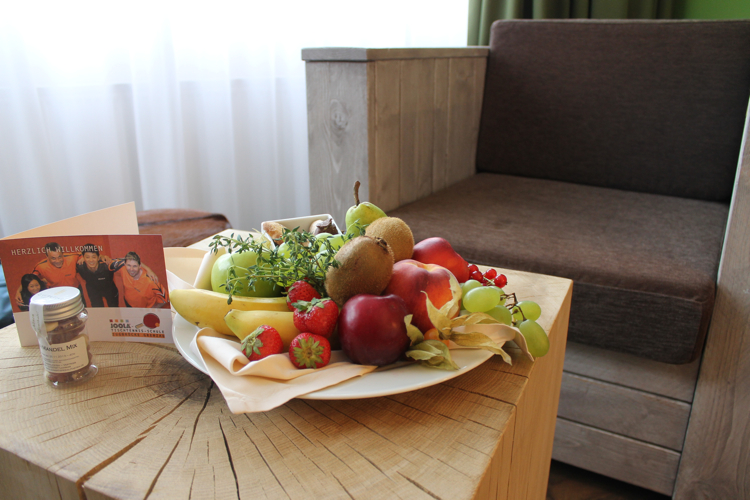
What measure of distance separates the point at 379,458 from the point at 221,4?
1.76 metres

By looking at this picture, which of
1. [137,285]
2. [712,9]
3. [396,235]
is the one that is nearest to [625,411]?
[396,235]

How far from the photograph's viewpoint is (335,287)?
555mm

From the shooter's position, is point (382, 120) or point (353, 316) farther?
point (382, 120)

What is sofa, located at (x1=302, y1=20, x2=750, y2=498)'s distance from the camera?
995 millimetres

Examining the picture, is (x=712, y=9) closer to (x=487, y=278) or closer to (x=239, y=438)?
(x=487, y=278)

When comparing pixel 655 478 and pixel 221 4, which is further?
pixel 221 4

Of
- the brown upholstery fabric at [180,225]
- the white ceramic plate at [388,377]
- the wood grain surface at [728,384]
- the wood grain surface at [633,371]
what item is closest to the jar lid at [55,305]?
the white ceramic plate at [388,377]

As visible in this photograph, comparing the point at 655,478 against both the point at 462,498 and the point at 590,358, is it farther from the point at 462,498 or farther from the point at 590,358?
the point at 462,498

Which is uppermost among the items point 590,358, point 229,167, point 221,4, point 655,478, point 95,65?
point 221,4

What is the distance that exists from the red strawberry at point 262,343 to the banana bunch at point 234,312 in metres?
0.02

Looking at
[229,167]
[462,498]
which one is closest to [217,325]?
[462,498]

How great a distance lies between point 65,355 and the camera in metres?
0.54

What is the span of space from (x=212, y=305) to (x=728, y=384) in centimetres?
93

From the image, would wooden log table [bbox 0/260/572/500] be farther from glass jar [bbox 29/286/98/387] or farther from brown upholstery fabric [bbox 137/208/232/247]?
brown upholstery fabric [bbox 137/208/232/247]
